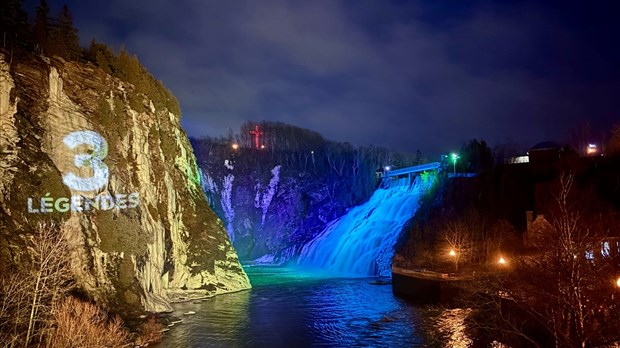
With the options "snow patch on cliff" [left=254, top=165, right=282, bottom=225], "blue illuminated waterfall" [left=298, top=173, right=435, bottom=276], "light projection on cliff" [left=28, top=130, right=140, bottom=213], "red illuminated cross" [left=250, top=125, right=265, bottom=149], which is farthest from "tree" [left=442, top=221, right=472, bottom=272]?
"red illuminated cross" [left=250, top=125, right=265, bottom=149]

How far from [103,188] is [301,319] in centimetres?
1628

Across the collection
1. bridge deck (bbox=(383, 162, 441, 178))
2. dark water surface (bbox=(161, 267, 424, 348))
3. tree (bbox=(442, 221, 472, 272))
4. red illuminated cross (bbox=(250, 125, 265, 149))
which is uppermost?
red illuminated cross (bbox=(250, 125, 265, 149))

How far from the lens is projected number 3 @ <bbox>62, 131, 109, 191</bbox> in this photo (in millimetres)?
28250

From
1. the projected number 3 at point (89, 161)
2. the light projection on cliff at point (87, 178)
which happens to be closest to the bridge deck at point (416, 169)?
the light projection on cliff at point (87, 178)

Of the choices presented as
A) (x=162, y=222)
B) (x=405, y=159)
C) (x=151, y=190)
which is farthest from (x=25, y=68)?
(x=405, y=159)

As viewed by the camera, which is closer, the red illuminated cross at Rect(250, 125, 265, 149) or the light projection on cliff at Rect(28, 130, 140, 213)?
the light projection on cliff at Rect(28, 130, 140, 213)

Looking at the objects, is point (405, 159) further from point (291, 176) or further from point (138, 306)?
point (138, 306)

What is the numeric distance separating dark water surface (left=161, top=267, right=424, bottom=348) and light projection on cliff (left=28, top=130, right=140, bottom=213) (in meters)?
9.11

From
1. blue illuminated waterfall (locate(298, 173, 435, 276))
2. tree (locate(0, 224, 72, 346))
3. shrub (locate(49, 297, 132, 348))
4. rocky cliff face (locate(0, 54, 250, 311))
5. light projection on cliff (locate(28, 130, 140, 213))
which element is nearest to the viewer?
tree (locate(0, 224, 72, 346))

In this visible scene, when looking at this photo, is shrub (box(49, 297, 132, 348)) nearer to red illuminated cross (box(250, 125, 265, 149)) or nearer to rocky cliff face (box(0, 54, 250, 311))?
rocky cliff face (box(0, 54, 250, 311))

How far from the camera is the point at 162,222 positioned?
36.2 metres

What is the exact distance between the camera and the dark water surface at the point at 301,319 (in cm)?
2463

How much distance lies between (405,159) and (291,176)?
34.9 metres

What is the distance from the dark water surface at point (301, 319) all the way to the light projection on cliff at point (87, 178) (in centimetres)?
911
